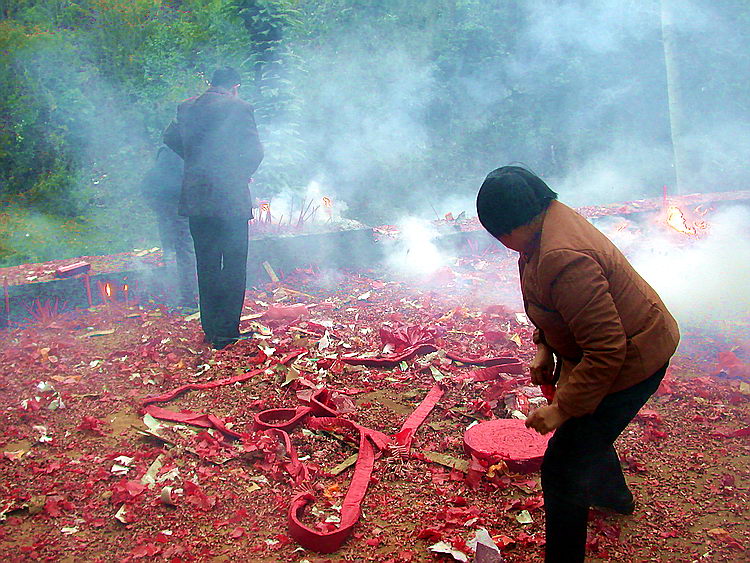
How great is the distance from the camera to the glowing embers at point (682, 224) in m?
8.72

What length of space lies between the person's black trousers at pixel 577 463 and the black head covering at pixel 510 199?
80 cm

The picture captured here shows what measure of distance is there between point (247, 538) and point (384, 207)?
12.5m

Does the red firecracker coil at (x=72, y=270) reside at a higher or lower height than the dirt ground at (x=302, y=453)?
higher

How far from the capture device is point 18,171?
1133 centimetres

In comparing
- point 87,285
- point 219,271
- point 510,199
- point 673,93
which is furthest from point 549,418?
point 673,93

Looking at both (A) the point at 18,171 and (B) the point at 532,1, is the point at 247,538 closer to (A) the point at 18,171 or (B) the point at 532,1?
(A) the point at 18,171

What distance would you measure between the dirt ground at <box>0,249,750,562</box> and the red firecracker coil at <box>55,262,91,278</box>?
0.73 metres

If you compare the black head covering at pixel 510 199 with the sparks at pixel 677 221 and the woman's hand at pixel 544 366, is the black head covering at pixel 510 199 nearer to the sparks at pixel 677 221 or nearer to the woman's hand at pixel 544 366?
the woman's hand at pixel 544 366

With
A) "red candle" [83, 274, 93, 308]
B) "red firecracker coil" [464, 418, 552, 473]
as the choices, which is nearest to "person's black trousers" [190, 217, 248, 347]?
"red candle" [83, 274, 93, 308]

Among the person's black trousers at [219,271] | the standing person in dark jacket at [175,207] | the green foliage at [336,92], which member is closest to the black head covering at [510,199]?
Result: the person's black trousers at [219,271]

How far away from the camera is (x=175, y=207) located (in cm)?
693

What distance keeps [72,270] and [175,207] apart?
1365mm

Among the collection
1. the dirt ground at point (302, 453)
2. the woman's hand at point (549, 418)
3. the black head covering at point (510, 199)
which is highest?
the black head covering at point (510, 199)

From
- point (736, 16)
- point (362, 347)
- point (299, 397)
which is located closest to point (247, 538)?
point (299, 397)
